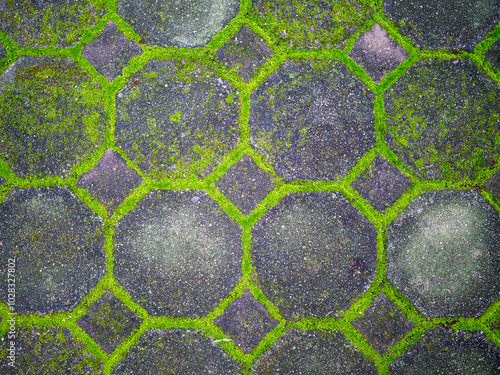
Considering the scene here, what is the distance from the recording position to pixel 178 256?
4.52ft

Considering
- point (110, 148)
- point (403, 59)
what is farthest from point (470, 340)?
point (110, 148)

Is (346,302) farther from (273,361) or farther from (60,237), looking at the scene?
(60,237)

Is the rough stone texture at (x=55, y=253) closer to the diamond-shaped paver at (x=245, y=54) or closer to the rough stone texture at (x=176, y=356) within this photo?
the rough stone texture at (x=176, y=356)

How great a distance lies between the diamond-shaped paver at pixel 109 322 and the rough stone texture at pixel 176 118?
1.92ft

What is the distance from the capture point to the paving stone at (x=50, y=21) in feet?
4.75

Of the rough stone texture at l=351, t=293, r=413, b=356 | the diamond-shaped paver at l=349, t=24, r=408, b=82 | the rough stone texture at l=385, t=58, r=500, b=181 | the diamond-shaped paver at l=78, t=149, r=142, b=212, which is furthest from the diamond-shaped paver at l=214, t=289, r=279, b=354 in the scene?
the diamond-shaped paver at l=349, t=24, r=408, b=82

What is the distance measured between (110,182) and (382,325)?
1309 mm

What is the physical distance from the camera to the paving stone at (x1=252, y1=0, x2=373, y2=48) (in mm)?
1429

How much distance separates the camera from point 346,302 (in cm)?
137

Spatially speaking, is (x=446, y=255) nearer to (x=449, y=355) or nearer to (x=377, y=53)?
(x=449, y=355)

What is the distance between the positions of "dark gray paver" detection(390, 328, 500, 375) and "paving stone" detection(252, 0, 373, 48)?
134 cm

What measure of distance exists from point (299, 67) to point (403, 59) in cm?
46

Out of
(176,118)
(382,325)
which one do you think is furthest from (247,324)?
(176,118)

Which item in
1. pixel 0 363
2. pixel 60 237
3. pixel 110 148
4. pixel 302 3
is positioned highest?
pixel 302 3
